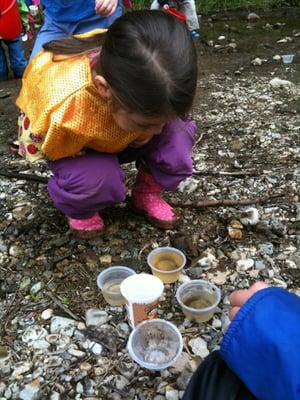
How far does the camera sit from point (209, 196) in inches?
112

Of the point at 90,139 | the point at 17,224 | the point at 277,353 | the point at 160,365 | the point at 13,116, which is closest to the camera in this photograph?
the point at 277,353

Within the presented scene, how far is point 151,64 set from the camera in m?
1.70

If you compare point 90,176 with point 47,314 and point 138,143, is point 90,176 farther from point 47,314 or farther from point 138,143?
point 47,314

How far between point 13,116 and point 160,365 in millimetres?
2630

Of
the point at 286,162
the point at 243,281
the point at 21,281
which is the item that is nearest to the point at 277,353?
the point at 243,281

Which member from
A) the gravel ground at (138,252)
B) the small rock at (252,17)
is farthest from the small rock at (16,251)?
the small rock at (252,17)

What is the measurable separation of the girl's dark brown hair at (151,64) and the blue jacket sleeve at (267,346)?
74 centimetres

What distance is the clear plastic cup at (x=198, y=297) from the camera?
82.3 inches

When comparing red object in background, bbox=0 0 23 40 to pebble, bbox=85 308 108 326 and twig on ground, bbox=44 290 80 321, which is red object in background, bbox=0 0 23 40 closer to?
twig on ground, bbox=44 290 80 321

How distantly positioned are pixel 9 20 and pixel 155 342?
380cm

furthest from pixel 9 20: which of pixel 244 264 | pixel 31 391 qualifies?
pixel 31 391

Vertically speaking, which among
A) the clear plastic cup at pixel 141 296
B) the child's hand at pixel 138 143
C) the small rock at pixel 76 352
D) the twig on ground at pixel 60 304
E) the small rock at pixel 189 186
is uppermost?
the child's hand at pixel 138 143

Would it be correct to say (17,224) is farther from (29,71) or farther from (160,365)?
(160,365)

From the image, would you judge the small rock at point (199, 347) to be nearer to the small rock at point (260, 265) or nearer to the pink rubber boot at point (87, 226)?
the small rock at point (260, 265)
